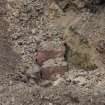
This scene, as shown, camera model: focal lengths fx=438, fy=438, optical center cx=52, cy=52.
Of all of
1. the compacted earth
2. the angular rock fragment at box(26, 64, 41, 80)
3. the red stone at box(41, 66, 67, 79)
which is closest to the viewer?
the compacted earth

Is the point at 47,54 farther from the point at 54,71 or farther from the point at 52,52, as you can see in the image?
the point at 54,71

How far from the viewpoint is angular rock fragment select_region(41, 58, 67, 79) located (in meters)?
8.45

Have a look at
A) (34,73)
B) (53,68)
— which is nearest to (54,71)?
(53,68)

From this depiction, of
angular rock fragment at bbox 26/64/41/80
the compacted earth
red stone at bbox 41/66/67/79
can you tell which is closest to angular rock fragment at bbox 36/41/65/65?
the compacted earth

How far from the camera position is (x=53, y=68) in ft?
27.8

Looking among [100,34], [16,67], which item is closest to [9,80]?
[16,67]

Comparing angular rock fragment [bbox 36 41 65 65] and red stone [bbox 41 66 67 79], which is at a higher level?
angular rock fragment [bbox 36 41 65 65]

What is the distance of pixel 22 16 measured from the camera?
34.4ft

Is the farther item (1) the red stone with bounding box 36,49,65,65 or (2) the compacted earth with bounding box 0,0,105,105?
(1) the red stone with bounding box 36,49,65,65

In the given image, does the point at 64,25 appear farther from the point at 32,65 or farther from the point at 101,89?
the point at 101,89

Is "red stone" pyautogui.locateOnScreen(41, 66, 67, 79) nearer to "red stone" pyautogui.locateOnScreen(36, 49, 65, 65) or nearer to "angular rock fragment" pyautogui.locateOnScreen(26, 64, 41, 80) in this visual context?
"angular rock fragment" pyautogui.locateOnScreen(26, 64, 41, 80)

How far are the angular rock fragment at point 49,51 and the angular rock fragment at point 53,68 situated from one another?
24 cm

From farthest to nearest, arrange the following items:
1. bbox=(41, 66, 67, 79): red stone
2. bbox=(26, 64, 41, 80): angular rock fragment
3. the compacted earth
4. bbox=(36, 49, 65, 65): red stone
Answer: bbox=(36, 49, 65, 65): red stone → bbox=(26, 64, 41, 80): angular rock fragment → bbox=(41, 66, 67, 79): red stone → the compacted earth

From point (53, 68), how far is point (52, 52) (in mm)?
481
